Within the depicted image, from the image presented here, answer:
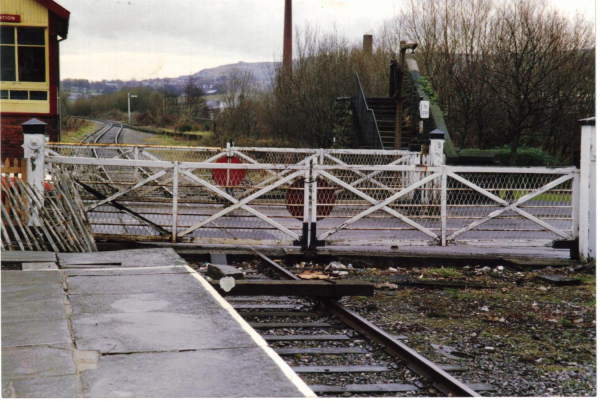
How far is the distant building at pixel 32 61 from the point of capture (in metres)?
24.4

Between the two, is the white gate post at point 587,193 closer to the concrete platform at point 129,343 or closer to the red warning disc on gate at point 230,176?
the concrete platform at point 129,343

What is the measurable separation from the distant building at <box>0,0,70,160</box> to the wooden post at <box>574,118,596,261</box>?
62.8 ft

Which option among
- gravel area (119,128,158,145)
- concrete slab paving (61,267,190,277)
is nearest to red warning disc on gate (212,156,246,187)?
concrete slab paving (61,267,190,277)

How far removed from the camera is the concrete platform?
12.4 feet

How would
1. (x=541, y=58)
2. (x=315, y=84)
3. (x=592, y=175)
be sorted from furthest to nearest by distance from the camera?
(x=315, y=84) < (x=541, y=58) < (x=592, y=175)

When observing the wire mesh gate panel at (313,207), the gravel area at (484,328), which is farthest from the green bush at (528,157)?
the gravel area at (484,328)

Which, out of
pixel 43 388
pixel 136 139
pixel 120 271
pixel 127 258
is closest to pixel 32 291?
pixel 120 271

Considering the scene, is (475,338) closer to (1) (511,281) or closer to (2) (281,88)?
(1) (511,281)

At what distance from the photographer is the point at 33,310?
17.5 feet

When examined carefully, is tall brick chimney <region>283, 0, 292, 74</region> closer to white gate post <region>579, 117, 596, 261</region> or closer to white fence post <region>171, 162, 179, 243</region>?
white fence post <region>171, 162, 179, 243</region>

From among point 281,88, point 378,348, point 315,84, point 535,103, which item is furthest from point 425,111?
point 378,348

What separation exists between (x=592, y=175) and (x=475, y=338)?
16.4 feet

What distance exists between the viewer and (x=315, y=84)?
91.0ft

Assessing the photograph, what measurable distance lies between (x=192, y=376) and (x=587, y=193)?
7.94m
